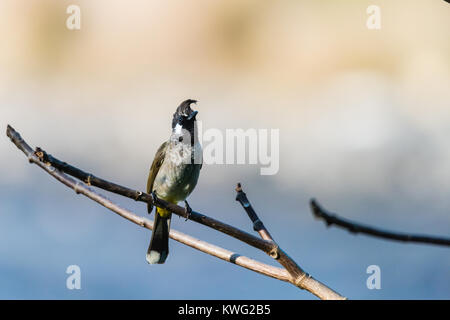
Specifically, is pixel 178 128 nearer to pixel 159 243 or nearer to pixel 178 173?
pixel 178 173

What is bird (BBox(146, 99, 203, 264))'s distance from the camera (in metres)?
3.27

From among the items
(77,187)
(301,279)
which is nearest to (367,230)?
(301,279)

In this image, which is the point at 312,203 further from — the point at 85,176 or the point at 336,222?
the point at 85,176

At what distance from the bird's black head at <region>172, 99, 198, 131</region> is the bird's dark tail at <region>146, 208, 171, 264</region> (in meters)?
0.57

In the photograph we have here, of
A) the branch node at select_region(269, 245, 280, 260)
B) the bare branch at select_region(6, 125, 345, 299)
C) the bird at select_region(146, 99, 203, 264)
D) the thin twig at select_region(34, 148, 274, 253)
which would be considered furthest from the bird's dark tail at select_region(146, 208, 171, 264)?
the branch node at select_region(269, 245, 280, 260)

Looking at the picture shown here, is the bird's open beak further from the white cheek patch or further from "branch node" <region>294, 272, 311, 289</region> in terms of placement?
"branch node" <region>294, 272, 311, 289</region>

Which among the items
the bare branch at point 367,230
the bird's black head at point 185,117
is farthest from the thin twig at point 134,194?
the bird's black head at point 185,117

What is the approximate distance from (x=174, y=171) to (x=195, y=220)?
180 cm

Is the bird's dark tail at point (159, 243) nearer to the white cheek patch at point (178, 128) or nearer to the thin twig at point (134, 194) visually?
the white cheek patch at point (178, 128)

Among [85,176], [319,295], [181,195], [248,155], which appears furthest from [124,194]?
[248,155]

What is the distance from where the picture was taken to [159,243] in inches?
130

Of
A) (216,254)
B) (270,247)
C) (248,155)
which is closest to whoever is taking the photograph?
(270,247)

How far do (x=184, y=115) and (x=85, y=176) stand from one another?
212 centimetres

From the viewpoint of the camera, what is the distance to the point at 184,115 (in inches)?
132
